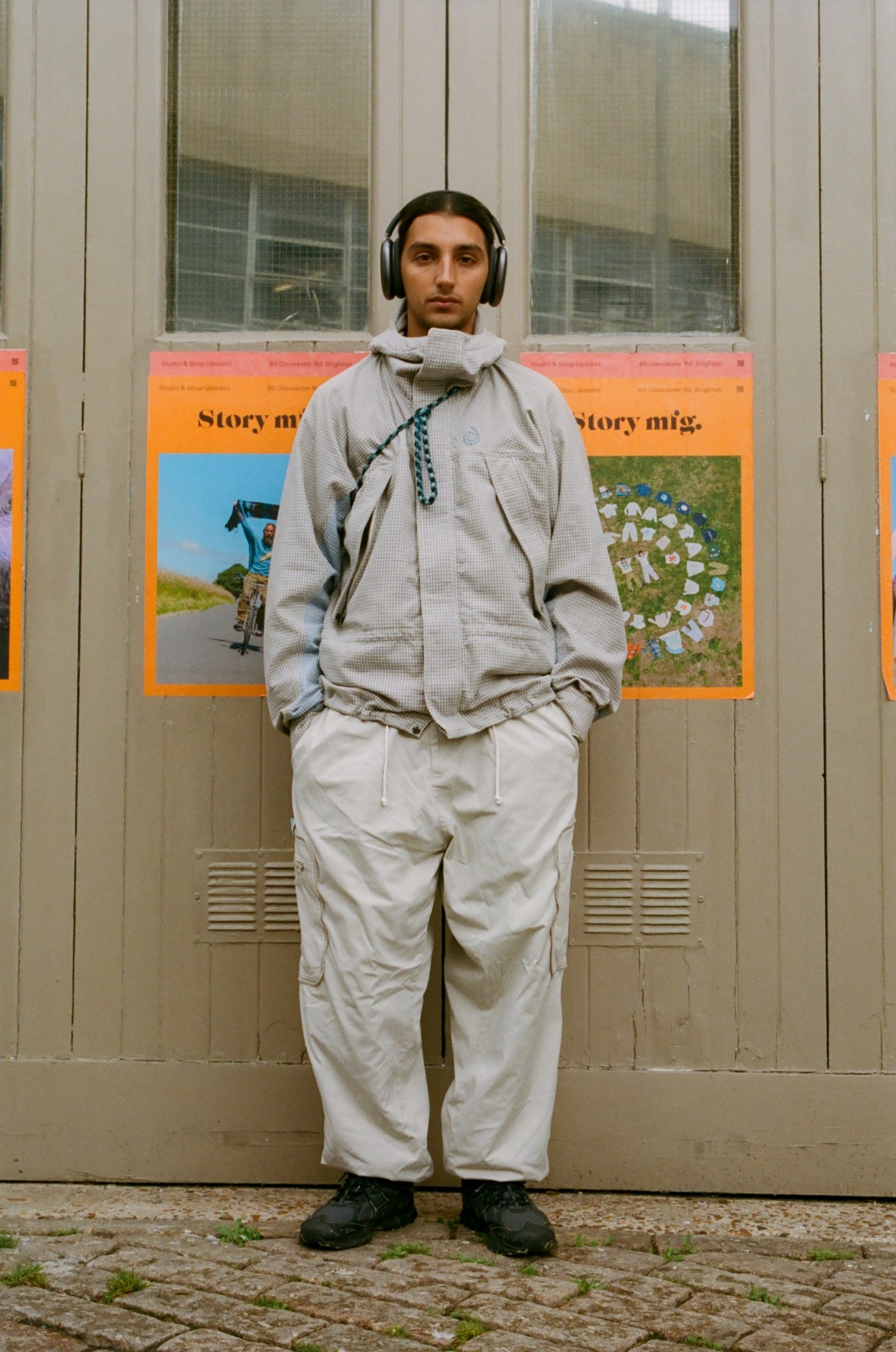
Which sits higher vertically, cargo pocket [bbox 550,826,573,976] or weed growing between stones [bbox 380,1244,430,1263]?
cargo pocket [bbox 550,826,573,976]

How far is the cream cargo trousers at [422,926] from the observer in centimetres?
314

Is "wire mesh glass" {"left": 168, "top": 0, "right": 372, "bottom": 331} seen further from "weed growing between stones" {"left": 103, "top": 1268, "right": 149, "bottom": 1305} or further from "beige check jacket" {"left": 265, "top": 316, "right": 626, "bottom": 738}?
"weed growing between stones" {"left": 103, "top": 1268, "right": 149, "bottom": 1305}

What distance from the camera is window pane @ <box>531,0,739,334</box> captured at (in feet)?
12.2

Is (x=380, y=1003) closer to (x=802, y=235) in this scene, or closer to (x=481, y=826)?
(x=481, y=826)

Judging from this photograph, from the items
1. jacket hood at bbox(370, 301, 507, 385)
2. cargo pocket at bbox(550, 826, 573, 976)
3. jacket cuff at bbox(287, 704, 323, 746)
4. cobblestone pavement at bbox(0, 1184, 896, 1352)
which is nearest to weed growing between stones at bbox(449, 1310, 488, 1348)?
cobblestone pavement at bbox(0, 1184, 896, 1352)

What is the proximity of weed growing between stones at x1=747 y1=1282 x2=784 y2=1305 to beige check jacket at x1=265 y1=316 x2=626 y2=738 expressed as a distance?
4.06 ft

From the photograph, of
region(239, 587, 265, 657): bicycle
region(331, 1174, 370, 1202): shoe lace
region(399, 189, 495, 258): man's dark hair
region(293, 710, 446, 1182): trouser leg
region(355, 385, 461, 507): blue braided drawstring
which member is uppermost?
region(399, 189, 495, 258): man's dark hair

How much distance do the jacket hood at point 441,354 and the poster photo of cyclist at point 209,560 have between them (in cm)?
50

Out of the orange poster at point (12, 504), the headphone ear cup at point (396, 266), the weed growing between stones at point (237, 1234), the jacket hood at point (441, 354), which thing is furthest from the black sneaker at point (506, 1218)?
the headphone ear cup at point (396, 266)

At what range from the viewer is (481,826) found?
3176mm

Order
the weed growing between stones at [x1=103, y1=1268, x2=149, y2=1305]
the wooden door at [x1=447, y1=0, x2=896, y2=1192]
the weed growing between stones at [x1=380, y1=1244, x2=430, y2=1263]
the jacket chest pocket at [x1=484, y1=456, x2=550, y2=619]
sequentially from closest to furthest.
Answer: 1. the weed growing between stones at [x1=103, y1=1268, x2=149, y2=1305]
2. the weed growing between stones at [x1=380, y1=1244, x2=430, y2=1263]
3. the jacket chest pocket at [x1=484, y1=456, x2=550, y2=619]
4. the wooden door at [x1=447, y1=0, x2=896, y2=1192]

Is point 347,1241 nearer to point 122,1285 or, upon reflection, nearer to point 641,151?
point 122,1285

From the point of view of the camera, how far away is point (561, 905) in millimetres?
3213

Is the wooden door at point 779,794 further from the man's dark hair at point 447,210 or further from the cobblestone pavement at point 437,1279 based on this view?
the man's dark hair at point 447,210
